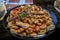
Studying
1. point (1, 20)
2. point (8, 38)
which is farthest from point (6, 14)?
point (8, 38)

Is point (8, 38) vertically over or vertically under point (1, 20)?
under

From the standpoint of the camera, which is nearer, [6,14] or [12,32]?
[12,32]

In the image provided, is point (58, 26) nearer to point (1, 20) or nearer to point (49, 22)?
point (49, 22)

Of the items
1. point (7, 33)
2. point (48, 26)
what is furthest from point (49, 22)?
point (7, 33)

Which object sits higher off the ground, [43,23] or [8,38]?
[43,23]

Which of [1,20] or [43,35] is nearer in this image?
[43,35]

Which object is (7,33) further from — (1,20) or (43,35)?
(43,35)
